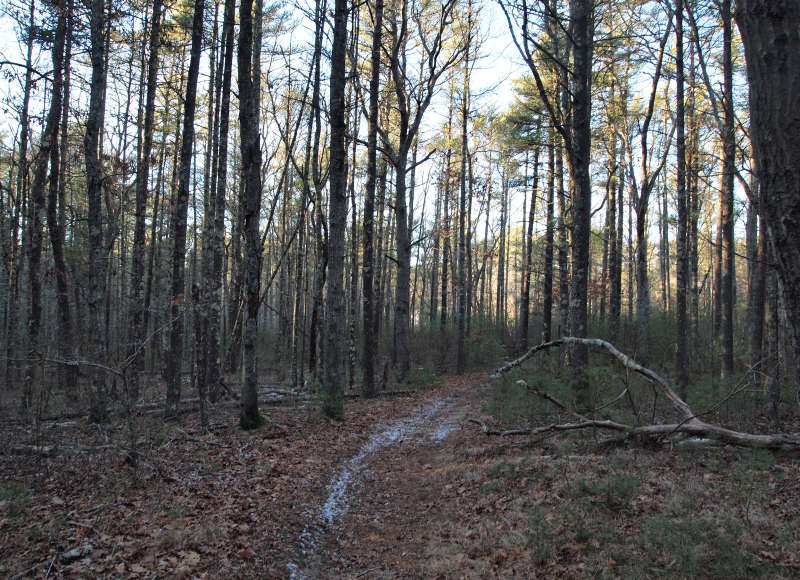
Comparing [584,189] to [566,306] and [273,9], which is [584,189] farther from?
[273,9]

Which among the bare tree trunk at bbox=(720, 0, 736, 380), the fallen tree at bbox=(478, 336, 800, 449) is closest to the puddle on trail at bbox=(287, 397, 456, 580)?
the fallen tree at bbox=(478, 336, 800, 449)

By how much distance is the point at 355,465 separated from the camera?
7426mm

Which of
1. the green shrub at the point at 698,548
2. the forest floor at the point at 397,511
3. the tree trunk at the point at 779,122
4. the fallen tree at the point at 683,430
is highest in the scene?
the tree trunk at the point at 779,122

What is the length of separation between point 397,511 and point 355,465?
176 centimetres

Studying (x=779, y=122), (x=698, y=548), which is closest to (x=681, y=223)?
(x=698, y=548)

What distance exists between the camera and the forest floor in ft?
12.6

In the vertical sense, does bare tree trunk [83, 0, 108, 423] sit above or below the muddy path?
above

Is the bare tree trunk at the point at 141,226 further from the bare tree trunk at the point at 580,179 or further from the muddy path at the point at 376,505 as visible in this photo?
the bare tree trunk at the point at 580,179

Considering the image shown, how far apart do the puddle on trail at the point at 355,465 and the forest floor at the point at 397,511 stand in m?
0.04

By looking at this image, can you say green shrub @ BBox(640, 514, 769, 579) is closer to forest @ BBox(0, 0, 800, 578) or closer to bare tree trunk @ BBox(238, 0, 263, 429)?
forest @ BBox(0, 0, 800, 578)

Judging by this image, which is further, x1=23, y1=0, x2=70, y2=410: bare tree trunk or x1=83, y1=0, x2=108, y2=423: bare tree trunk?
x1=23, y1=0, x2=70, y2=410: bare tree trunk

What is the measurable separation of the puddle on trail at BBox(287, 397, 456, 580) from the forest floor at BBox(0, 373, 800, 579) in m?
0.04

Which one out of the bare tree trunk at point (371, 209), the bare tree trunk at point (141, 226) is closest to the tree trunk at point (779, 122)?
the bare tree trunk at point (141, 226)

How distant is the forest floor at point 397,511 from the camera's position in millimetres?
3846
